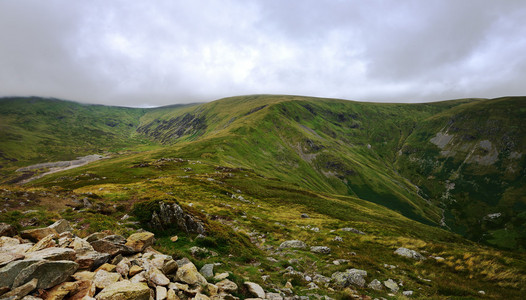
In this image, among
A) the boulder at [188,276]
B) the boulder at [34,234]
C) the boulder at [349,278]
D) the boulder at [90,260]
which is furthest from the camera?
the boulder at [349,278]

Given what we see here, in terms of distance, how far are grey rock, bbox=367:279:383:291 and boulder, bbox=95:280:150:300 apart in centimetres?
1669

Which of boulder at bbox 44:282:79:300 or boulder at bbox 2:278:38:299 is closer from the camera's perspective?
boulder at bbox 2:278:38:299

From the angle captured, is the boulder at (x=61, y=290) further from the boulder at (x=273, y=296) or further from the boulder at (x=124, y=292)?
the boulder at (x=273, y=296)

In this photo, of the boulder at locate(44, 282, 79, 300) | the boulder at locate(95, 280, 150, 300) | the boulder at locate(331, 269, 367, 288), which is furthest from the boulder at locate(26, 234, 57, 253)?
the boulder at locate(331, 269, 367, 288)

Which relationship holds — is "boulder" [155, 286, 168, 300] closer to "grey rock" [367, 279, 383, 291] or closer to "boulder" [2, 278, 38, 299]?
"boulder" [2, 278, 38, 299]

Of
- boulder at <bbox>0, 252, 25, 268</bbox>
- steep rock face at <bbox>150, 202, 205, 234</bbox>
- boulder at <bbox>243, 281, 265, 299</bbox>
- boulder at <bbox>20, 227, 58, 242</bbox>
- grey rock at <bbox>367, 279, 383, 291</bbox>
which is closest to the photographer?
boulder at <bbox>0, 252, 25, 268</bbox>

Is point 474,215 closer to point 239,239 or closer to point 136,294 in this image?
point 239,239

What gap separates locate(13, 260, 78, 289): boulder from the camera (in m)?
8.81

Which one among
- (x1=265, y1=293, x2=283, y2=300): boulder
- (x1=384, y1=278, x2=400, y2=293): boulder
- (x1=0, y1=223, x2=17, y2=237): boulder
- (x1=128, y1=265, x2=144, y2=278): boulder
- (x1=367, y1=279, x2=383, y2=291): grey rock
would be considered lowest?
(x1=384, y1=278, x2=400, y2=293): boulder

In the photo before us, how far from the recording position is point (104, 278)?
978 centimetres

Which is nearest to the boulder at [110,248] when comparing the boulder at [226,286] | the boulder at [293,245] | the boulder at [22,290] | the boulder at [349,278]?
the boulder at [22,290]

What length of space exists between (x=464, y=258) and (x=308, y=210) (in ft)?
139

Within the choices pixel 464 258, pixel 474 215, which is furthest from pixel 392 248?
pixel 474 215

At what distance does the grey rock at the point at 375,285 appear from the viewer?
17.0m
